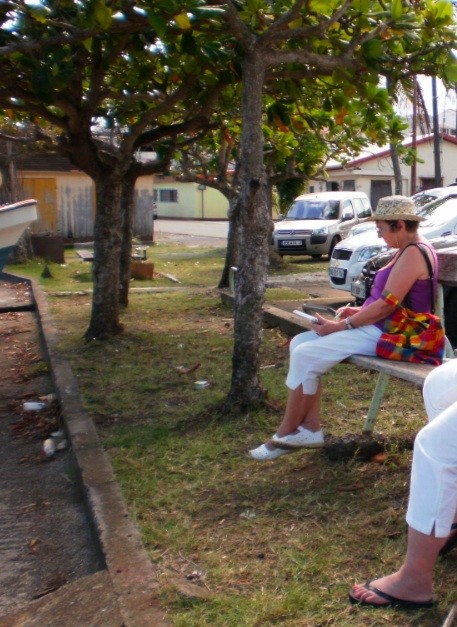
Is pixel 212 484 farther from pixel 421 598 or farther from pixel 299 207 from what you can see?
pixel 299 207

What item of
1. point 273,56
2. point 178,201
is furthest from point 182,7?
point 178,201

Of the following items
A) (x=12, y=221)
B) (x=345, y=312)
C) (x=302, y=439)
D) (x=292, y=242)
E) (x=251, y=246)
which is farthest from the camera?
(x=292, y=242)

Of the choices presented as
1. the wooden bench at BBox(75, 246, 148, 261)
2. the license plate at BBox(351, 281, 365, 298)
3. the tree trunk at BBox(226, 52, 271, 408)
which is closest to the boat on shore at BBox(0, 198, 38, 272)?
the license plate at BBox(351, 281, 365, 298)

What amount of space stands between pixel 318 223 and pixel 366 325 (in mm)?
17879

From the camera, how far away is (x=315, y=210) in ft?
77.4

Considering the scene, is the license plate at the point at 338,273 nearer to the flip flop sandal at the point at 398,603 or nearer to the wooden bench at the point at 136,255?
the wooden bench at the point at 136,255

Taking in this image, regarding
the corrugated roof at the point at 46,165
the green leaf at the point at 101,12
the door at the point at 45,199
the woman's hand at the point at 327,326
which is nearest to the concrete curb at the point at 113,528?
the woman's hand at the point at 327,326

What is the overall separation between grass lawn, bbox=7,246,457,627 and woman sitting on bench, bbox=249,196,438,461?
36 cm

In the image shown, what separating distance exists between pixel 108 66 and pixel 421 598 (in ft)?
22.1

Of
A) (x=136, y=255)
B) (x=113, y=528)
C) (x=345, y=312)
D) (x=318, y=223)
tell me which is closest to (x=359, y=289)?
(x=345, y=312)

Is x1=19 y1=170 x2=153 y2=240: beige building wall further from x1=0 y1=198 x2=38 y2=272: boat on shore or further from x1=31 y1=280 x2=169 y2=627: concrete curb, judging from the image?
x1=31 y1=280 x2=169 y2=627: concrete curb

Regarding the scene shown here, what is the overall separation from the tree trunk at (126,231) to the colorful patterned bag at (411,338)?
6750 millimetres

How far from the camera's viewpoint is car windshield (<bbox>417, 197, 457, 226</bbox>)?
11637 millimetres

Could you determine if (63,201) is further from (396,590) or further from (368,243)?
(396,590)
